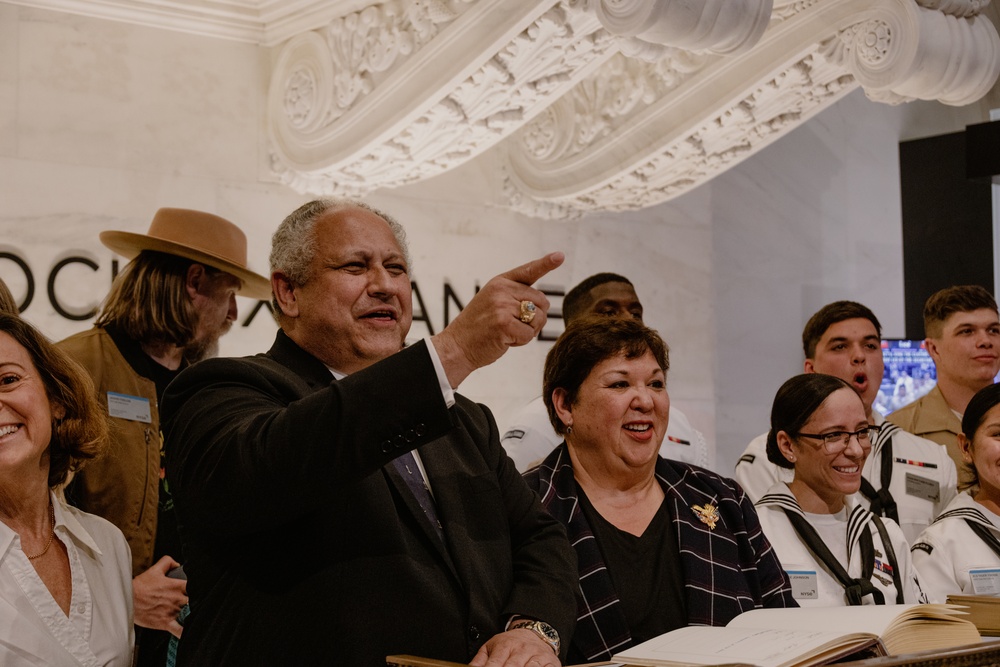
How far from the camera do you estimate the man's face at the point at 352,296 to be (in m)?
2.17

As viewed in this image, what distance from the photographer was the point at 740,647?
1.79m

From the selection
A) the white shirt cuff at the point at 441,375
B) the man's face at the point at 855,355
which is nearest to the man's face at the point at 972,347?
the man's face at the point at 855,355

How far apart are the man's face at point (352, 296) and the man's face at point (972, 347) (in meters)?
3.24

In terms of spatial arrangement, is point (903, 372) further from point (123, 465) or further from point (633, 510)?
point (123, 465)

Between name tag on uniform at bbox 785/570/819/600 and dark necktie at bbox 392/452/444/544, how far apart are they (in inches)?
53.6

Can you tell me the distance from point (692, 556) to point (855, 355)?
6.31ft

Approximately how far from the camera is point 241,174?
5.52 m

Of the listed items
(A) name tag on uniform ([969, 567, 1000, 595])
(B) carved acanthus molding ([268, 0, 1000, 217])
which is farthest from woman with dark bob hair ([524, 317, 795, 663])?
(B) carved acanthus molding ([268, 0, 1000, 217])

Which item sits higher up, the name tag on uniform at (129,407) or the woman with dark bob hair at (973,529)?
the name tag on uniform at (129,407)

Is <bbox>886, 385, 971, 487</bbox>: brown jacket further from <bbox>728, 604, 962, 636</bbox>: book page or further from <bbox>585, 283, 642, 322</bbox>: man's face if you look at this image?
<bbox>728, 604, 962, 636</bbox>: book page

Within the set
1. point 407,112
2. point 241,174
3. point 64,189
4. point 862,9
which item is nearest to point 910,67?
point 862,9

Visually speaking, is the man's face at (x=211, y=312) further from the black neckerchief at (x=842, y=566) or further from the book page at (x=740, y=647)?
the book page at (x=740, y=647)

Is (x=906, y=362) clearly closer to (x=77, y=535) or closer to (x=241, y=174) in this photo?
(x=241, y=174)

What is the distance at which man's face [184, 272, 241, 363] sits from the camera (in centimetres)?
373
